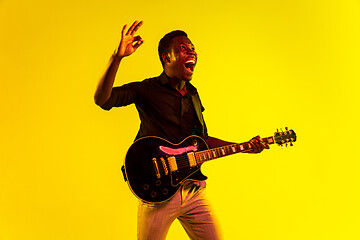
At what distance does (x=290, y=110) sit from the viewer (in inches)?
114

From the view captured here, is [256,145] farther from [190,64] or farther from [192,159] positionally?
[190,64]

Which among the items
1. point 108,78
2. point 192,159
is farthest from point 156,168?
point 108,78

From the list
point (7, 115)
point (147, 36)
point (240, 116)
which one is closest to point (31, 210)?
point (7, 115)

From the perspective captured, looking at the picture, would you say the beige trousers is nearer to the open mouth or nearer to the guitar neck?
the guitar neck

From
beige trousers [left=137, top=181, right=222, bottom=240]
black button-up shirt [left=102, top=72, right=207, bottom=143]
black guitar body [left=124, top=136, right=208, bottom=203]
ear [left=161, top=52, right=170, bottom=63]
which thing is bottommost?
beige trousers [left=137, top=181, right=222, bottom=240]

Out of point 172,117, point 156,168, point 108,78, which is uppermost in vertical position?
point 108,78

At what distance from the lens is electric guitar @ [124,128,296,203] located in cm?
151

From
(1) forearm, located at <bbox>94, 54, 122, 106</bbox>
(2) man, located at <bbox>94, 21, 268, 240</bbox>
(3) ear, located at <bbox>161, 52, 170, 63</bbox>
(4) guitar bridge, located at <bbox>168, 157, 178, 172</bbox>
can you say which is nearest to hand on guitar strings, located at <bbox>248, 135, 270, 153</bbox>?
(2) man, located at <bbox>94, 21, 268, 240</bbox>

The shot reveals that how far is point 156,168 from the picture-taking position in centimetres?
153

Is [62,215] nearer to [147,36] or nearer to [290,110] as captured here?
[147,36]

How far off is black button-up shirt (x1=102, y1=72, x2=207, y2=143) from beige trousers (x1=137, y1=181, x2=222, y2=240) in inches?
10.7

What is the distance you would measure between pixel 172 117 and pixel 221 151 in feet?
1.00

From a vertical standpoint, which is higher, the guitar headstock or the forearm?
the forearm

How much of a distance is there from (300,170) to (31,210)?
2.09 m
